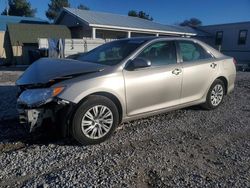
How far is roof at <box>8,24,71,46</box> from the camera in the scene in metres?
20.4

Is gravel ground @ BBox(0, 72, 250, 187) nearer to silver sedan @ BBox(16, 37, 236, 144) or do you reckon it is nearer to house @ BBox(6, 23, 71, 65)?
silver sedan @ BBox(16, 37, 236, 144)

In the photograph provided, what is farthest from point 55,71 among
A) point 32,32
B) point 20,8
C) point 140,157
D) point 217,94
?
point 20,8

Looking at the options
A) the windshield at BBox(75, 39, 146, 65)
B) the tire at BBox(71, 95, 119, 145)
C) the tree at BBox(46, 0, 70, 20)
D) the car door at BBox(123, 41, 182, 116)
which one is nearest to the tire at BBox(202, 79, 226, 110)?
the car door at BBox(123, 41, 182, 116)

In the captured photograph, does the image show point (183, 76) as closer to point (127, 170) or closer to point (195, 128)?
point (195, 128)

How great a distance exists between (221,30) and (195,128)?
2829 cm

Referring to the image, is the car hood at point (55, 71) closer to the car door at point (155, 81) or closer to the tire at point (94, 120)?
the tire at point (94, 120)

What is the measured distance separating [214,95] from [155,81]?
2.01 m

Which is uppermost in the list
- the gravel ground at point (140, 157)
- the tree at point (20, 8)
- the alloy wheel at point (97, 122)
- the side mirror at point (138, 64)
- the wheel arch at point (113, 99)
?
the tree at point (20, 8)

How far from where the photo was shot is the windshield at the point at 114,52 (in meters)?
4.54

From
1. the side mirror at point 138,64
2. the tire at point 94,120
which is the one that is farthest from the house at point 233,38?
the tire at point 94,120

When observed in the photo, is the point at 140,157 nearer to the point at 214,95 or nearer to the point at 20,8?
the point at 214,95

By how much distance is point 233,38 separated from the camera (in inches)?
1119

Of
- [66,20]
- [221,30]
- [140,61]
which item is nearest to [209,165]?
[140,61]

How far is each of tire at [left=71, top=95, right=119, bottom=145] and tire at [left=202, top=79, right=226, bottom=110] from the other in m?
2.55
